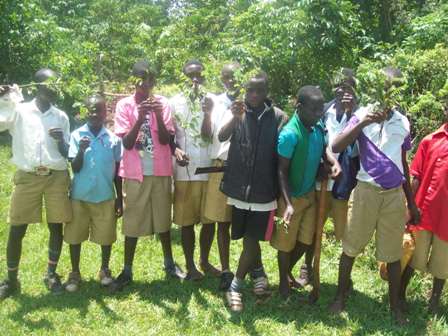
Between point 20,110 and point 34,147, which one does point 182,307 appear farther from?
point 20,110

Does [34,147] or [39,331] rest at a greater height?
[34,147]

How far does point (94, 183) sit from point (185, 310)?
1.38 m

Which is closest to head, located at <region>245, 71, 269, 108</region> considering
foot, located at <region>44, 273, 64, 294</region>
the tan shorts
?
the tan shorts

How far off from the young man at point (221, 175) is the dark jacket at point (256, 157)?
15.1 inches

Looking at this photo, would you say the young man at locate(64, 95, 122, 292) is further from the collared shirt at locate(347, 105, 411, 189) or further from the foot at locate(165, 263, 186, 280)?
the collared shirt at locate(347, 105, 411, 189)

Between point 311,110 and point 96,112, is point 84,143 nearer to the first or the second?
point 96,112

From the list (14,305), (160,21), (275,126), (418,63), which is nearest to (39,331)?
(14,305)

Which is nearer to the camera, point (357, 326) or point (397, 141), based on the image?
point (397, 141)

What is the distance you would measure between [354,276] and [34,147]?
332 centimetres

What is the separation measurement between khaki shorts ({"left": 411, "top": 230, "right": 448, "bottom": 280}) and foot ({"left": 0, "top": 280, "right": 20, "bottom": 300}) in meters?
3.55

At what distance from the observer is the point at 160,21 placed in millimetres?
19250

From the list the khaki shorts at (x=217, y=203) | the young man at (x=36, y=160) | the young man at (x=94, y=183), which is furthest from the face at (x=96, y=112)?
the khaki shorts at (x=217, y=203)

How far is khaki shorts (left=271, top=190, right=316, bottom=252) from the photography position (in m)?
4.05

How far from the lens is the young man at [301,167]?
3.82m
